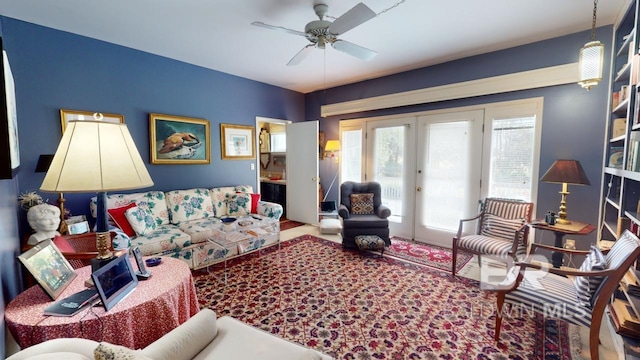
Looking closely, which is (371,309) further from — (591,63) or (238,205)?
(591,63)

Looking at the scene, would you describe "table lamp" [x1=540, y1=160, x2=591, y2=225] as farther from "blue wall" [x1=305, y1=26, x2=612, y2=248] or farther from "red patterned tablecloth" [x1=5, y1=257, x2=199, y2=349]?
"red patterned tablecloth" [x1=5, y1=257, x2=199, y2=349]

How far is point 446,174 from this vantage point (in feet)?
13.0

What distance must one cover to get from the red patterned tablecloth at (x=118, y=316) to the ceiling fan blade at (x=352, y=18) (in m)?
2.15

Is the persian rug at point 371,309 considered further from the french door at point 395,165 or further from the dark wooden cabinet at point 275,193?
the dark wooden cabinet at point 275,193

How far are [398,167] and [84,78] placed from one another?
4390 mm

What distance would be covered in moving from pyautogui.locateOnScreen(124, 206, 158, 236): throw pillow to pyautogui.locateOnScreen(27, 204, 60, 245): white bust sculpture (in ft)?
2.22

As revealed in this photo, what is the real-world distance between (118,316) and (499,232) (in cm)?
351

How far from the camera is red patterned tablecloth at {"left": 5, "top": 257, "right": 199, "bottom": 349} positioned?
1.10 metres

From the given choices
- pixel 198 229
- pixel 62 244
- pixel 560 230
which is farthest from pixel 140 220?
pixel 560 230

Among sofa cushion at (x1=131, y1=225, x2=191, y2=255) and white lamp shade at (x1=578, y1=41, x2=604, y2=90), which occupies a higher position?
white lamp shade at (x1=578, y1=41, x2=604, y2=90)

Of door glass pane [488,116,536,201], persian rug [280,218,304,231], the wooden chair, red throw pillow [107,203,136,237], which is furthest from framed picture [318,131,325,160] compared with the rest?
the wooden chair

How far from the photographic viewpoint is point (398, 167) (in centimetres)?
447

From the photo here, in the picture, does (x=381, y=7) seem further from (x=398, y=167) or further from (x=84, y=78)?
(x=84, y=78)

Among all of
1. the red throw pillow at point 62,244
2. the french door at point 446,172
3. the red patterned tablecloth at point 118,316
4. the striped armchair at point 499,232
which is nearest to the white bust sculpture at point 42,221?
the red throw pillow at point 62,244
